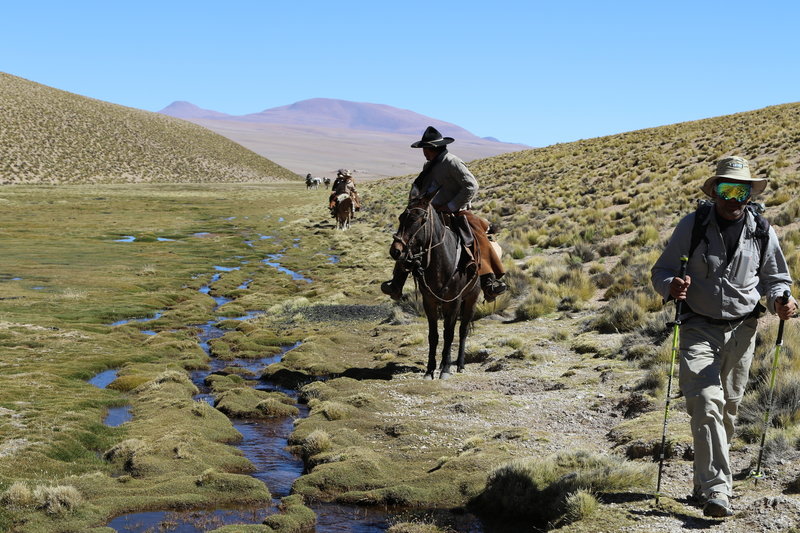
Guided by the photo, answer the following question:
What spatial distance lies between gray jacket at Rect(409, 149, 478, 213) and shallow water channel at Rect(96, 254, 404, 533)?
12.2 ft

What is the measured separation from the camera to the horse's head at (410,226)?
1058 centimetres

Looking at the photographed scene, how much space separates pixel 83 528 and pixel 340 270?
71.7 ft

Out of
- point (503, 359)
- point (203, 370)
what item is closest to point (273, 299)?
point (203, 370)

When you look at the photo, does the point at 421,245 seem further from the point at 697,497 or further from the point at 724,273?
the point at 697,497

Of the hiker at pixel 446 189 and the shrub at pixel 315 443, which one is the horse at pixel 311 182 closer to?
the hiker at pixel 446 189

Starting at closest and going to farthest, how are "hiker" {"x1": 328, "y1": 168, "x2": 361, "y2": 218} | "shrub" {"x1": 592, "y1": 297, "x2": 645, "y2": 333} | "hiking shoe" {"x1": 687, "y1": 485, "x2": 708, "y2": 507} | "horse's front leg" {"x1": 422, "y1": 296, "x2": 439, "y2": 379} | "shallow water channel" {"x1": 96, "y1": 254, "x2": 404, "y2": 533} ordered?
"hiking shoe" {"x1": 687, "y1": 485, "x2": 708, "y2": 507}, "shallow water channel" {"x1": 96, "y1": 254, "x2": 404, "y2": 533}, "horse's front leg" {"x1": 422, "y1": 296, "x2": 439, "y2": 379}, "shrub" {"x1": 592, "y1": 297, "x2": 645, "y2": 333}, "hiker" {"x1": 328, "y1": 168, "x2": 361, "y2": 218}

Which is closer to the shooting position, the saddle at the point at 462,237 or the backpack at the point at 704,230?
the backpack at the point at 704,230

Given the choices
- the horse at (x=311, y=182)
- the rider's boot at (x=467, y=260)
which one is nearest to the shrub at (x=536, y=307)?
the rider's boot at (x=467, y=260)

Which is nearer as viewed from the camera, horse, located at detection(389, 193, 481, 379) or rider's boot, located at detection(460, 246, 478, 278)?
horse, located at detection(389, 193, 481, 379)

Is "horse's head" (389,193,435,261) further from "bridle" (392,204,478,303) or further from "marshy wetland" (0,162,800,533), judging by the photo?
"marshy wetland" (0,162,800,533)

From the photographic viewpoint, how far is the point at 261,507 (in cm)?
707

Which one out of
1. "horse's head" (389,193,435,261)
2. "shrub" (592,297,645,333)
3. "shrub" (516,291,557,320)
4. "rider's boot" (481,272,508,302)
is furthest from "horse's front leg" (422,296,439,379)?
"shrub" (516,291,557,320)

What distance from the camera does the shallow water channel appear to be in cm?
659

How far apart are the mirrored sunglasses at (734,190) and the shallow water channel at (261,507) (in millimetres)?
4024
